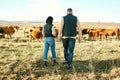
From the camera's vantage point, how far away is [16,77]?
29.7 ft

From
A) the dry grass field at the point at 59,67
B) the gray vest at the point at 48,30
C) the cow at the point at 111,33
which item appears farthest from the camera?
the cow at the point at 111,33

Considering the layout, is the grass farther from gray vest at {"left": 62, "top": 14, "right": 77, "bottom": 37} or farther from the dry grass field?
gray vest at {"left": 62, "top": 14, "right": 77, "bottom": 37}

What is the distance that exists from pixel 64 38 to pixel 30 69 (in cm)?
156

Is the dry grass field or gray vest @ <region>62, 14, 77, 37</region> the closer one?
the dry grass field

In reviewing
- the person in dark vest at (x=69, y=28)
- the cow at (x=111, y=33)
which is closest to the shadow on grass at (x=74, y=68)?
the person in dark vest at (x=69, y=28)

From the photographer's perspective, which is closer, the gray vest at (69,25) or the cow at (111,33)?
the gray vest at (69,25)

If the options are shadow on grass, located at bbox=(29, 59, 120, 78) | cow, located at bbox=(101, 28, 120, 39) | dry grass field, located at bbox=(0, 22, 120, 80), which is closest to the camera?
dry grass field, located at bbox=(0, 22, 120, 80)

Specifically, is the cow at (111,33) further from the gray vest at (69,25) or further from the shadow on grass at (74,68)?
the gray vest at (69,25)

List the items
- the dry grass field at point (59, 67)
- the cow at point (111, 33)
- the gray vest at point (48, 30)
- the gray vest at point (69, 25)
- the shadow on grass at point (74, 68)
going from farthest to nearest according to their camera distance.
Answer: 1. the cow at point (111, 33)
2. the gray vest at point (48, 30)
3. the gray vest at point (69, 25)
4. the shadow on grass at point (74, 68)
5. the dry grass field at point (59, 67)

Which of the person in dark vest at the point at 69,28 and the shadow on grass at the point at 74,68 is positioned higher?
the person in dark vest at the point at 69,28

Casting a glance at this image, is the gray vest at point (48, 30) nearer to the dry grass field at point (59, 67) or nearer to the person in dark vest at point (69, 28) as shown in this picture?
the person in dark vest at point (69, 28)

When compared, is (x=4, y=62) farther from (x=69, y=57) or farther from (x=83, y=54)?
(x=83, y=54)

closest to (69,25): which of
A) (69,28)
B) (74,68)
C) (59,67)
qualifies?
(69,28)

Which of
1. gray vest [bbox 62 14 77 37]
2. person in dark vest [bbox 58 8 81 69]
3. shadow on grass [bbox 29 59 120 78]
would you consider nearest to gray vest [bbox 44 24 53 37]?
person in dark vest [bbox 58 8 81 69]
